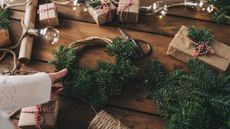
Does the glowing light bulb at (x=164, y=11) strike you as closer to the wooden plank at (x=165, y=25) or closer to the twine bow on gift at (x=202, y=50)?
the wooden plank at (x=165, y=25)

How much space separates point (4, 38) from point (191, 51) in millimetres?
718

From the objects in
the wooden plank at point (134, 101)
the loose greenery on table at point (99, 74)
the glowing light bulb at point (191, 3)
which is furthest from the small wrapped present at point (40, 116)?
the glowing light bulb at point (191, 3)

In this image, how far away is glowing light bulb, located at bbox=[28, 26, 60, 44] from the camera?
64.6 inches

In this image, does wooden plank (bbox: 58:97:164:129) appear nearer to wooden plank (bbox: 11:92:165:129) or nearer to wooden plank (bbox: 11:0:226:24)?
wooden plank (bbox: 11:92:165:129)

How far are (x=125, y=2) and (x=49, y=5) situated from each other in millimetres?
305

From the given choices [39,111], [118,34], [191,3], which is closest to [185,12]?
[191,3]

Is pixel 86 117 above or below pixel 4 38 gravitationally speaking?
below

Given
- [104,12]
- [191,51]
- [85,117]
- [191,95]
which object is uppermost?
[104,12]

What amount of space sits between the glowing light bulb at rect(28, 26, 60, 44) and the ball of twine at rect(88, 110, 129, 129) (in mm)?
397

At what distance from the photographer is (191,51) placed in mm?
1558

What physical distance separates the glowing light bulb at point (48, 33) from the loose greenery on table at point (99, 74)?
0.11 meters

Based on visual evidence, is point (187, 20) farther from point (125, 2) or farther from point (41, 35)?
point (41, 35)

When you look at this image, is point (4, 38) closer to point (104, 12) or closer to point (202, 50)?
point (104, 12)

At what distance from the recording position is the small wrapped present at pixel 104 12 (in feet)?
5.43
